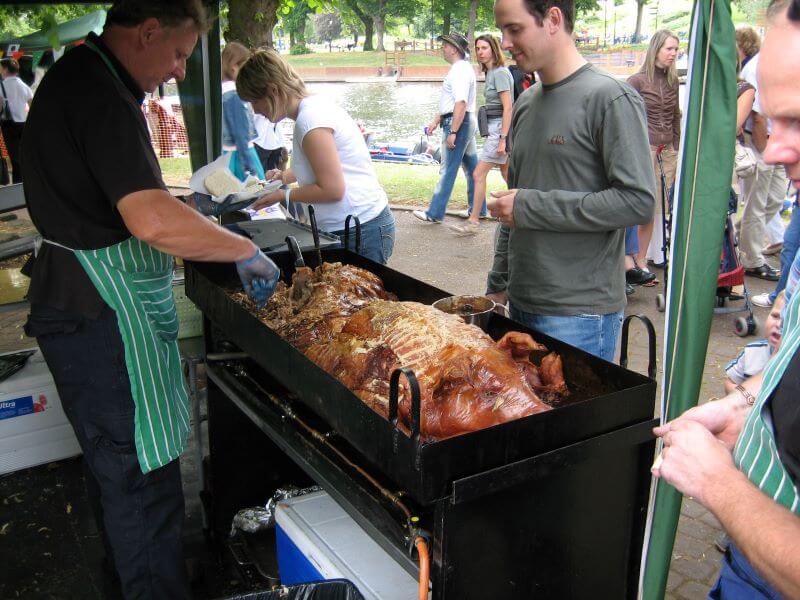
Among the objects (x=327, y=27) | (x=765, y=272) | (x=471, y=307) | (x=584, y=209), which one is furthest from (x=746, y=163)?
(x=327, y=27)

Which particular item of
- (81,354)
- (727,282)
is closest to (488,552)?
(81,354)

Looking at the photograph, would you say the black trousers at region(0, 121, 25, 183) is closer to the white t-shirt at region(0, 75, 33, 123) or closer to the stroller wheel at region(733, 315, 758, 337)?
the white t-shirt at region(0, 75, 33, 123)

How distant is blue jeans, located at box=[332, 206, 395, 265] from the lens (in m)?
4.23

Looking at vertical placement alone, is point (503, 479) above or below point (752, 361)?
above

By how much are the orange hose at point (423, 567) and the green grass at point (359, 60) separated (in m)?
32.8

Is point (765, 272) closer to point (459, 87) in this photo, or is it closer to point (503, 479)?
point (459, 87)

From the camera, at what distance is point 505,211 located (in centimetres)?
271

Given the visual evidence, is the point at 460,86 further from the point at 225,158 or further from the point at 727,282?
the point at 225,158

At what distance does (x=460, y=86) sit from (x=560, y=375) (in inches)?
284

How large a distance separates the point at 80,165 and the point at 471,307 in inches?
58.9

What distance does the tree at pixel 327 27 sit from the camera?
53781 mm

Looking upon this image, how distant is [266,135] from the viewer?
7789mm

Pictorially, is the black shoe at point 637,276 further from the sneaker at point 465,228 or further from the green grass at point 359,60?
the green grass at point 359,60

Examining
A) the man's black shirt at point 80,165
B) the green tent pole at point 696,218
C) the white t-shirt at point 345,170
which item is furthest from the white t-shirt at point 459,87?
the green tent pole at point 696,218
